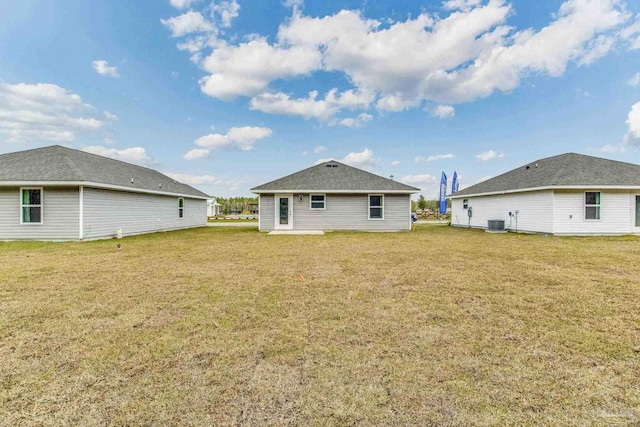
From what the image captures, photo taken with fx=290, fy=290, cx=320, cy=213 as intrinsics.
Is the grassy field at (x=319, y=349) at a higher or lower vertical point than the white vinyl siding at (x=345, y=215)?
lower

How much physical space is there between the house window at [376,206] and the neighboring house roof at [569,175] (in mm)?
7045

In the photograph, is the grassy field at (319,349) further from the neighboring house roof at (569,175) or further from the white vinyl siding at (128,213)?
the neighboring house roof at (569,175)

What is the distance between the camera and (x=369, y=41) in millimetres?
14461

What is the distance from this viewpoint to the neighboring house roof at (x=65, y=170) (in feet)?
37.1

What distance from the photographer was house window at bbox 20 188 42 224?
38.2 feet

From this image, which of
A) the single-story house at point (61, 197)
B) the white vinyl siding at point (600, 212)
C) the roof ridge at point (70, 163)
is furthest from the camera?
the white vinyl siding at point (600, 212)

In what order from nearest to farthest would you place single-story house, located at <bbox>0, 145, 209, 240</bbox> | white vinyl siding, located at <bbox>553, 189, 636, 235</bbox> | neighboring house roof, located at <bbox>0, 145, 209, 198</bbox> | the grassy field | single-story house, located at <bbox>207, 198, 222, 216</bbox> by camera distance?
the grassy field, neighboring house roof, located at <bbox>0, 145, 209, 198</bbox>, single-story house, located at <bbox>0, 145, 209, 240</bbox>, white vinyl siding, located at <bbox>553, 189, 636, 235</bbox>, single-story house, located at <bbox>207, 198, 222, 216</bbox>

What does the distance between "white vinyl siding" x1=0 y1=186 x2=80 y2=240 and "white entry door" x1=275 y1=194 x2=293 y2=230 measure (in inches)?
350

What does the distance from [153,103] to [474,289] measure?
71.0ft

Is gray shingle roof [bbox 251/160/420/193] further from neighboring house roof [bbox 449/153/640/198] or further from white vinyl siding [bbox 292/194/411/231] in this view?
neighboring house roof [bbox 449/153/640/198]

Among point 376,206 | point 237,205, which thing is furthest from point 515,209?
point 237,205

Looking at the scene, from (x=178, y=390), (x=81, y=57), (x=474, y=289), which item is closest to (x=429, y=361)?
(x=178, y=390)

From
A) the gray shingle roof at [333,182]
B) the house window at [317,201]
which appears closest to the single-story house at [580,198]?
the gray shingle roof at [333,182]

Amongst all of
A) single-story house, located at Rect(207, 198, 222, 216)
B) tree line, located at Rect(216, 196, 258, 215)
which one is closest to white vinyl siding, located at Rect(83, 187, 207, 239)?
single-story house, located at Rect(207, 198, 222, 216)
